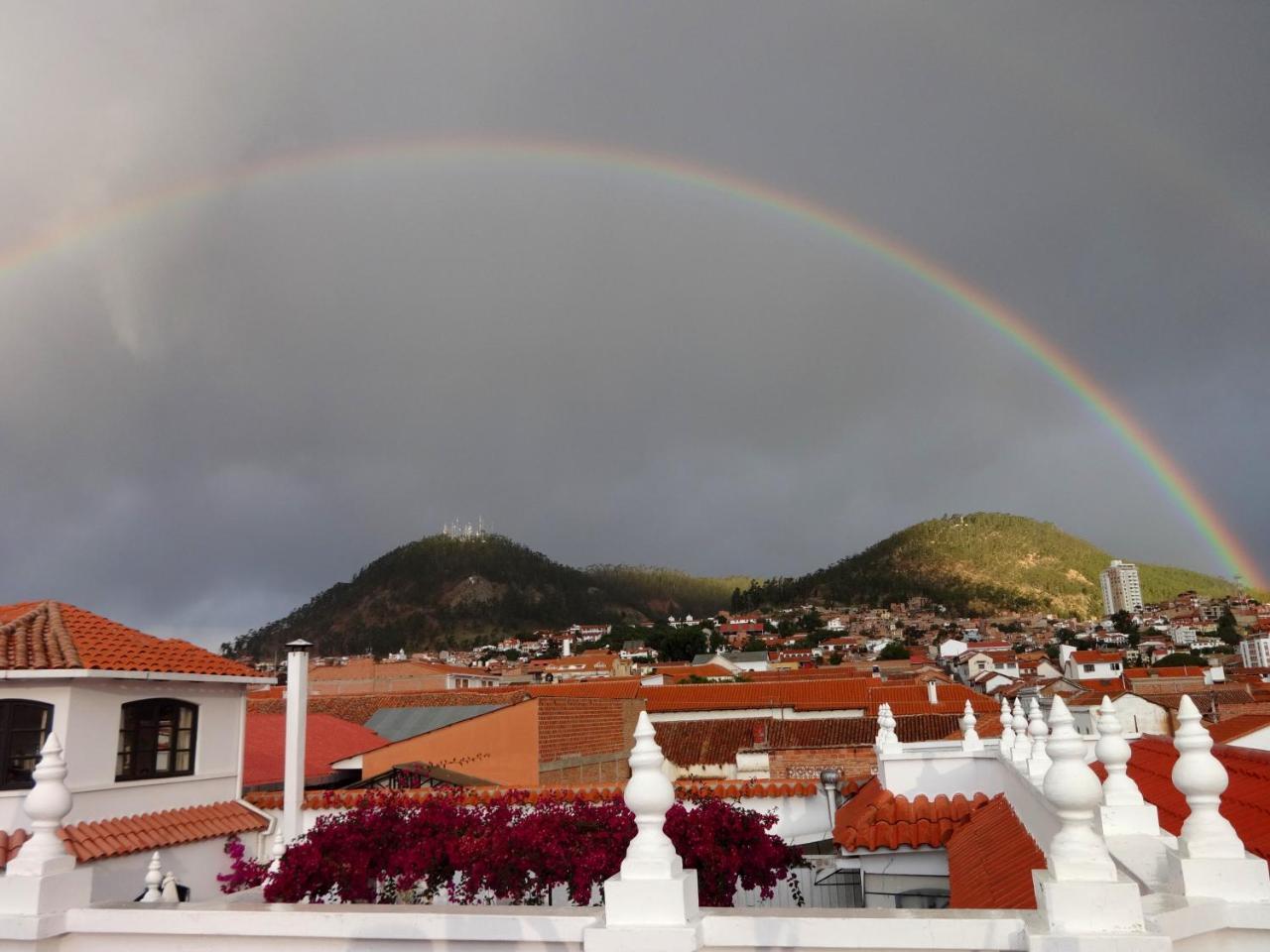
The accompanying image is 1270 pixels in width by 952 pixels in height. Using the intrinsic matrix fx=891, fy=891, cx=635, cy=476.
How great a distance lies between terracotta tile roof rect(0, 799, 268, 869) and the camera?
11.6 metres

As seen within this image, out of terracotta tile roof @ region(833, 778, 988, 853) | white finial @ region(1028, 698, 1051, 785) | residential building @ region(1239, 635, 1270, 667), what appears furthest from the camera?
residential building @ region(1239, 635, 1270, 667)

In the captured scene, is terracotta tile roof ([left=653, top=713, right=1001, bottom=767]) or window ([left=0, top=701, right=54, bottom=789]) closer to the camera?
window ([left=0, top=701, right=54, bottom=789])

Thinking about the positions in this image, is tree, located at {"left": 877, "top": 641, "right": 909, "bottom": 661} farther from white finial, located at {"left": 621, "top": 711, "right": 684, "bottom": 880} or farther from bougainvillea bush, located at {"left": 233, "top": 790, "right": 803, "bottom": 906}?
white finial, located at {"left": 621, "top": 711, "right": 684, "bottom": 880}

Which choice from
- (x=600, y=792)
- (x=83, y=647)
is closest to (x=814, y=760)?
(x=600, y=792)

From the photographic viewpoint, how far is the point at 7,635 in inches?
505

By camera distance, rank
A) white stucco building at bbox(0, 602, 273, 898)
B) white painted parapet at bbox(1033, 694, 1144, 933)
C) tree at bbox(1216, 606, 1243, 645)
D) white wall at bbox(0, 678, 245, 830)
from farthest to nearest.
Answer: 1. tree at bbox(1216, 606, 1243, 645)
2. white wall at bbox(0, 678, 245, 830)
3. white stucco building at bbox(0, 602, 273, 898)
4. white painted parapet at bbox(1033, 694, 1144, 933)

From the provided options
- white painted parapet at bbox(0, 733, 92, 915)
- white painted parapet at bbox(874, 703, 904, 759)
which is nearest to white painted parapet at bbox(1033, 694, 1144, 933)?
white painted parapet at bbox(0, 733, 92, 915)

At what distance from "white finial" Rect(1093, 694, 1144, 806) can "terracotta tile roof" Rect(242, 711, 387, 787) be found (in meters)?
18.0

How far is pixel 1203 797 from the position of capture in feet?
11.0

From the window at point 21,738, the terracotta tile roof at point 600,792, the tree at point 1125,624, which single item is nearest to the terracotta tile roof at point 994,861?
the terracotta tile roof at point 600,792

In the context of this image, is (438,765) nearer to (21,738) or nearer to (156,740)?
(156,740)

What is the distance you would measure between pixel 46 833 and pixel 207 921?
0.94 m

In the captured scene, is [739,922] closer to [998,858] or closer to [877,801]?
[998,858]

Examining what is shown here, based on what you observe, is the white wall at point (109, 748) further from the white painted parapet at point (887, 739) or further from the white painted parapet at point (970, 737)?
the white painted parapet at point (970, 737)
